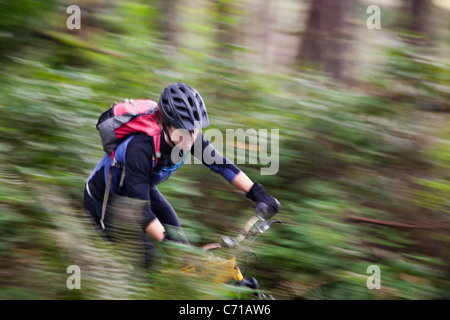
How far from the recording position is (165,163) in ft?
11.6

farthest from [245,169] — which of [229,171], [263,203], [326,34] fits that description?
[326,34]

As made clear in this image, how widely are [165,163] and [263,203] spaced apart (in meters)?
0.81

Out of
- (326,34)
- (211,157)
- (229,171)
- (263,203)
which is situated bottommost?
(263,203)

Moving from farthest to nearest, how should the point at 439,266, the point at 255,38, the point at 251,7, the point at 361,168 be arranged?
the point at 255,38 < the point at 251,7 < the point at 361,168 < the point at 439,266

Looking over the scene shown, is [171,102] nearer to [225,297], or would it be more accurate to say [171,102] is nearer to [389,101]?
[225,297]

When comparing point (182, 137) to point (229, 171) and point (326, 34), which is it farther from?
point (326, 34)

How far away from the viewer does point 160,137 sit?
11.3ft

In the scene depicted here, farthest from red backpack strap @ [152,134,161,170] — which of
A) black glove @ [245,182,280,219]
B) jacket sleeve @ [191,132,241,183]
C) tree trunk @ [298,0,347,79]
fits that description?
tree trunk @ [298,0,347,79]

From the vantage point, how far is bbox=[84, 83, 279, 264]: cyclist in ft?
10.8

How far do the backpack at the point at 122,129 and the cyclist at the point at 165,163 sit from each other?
42 mm

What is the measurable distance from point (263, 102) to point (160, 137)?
10.8 feet

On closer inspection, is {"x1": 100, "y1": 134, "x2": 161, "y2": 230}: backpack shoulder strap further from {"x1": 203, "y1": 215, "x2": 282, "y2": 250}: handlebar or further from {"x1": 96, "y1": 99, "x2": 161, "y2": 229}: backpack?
{"x1": 203, "y1": 215, "x2": 282, "y2": 250}: handlebar
